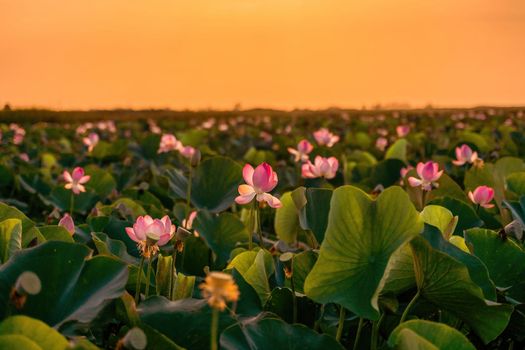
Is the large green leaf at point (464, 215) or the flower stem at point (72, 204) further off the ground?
the large green leaf at point (464, 215)

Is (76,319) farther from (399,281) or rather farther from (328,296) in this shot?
(399,281)

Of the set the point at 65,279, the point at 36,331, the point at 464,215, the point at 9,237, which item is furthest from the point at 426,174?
the point at 36,331

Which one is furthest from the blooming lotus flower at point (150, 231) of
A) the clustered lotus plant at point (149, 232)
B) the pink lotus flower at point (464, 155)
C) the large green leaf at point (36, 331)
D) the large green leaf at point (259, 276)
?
the pink lotus flower at point (464, 155)

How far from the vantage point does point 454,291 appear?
1089 mm

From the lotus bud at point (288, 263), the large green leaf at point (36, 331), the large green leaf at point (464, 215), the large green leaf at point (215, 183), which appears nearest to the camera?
the large green leaf at point (36, 331)

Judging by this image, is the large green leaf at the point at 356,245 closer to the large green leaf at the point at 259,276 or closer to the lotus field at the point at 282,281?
the lotus field at the point at 282,281

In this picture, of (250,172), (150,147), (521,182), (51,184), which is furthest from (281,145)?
(250,172)

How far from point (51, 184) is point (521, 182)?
1.87 meters

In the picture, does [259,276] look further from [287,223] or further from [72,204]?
[72,204]

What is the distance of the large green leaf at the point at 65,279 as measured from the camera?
3.20 feet

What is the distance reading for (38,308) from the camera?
3.18 ft

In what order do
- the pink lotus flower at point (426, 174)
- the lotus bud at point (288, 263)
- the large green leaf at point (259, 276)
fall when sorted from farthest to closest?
1. the pink lotus flower at point (426, 174)
2. the large green leaf at point (259, 276)
3. the lotus bud at point (288, 263)

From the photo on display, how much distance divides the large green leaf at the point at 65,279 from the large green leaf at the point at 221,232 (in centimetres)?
80

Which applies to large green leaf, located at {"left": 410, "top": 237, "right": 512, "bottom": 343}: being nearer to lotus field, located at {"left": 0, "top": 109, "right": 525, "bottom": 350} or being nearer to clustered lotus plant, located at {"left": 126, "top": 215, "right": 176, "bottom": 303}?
lotus field, located at {"left": 0, "top": 109, "right": 525, "bottom": 350}
